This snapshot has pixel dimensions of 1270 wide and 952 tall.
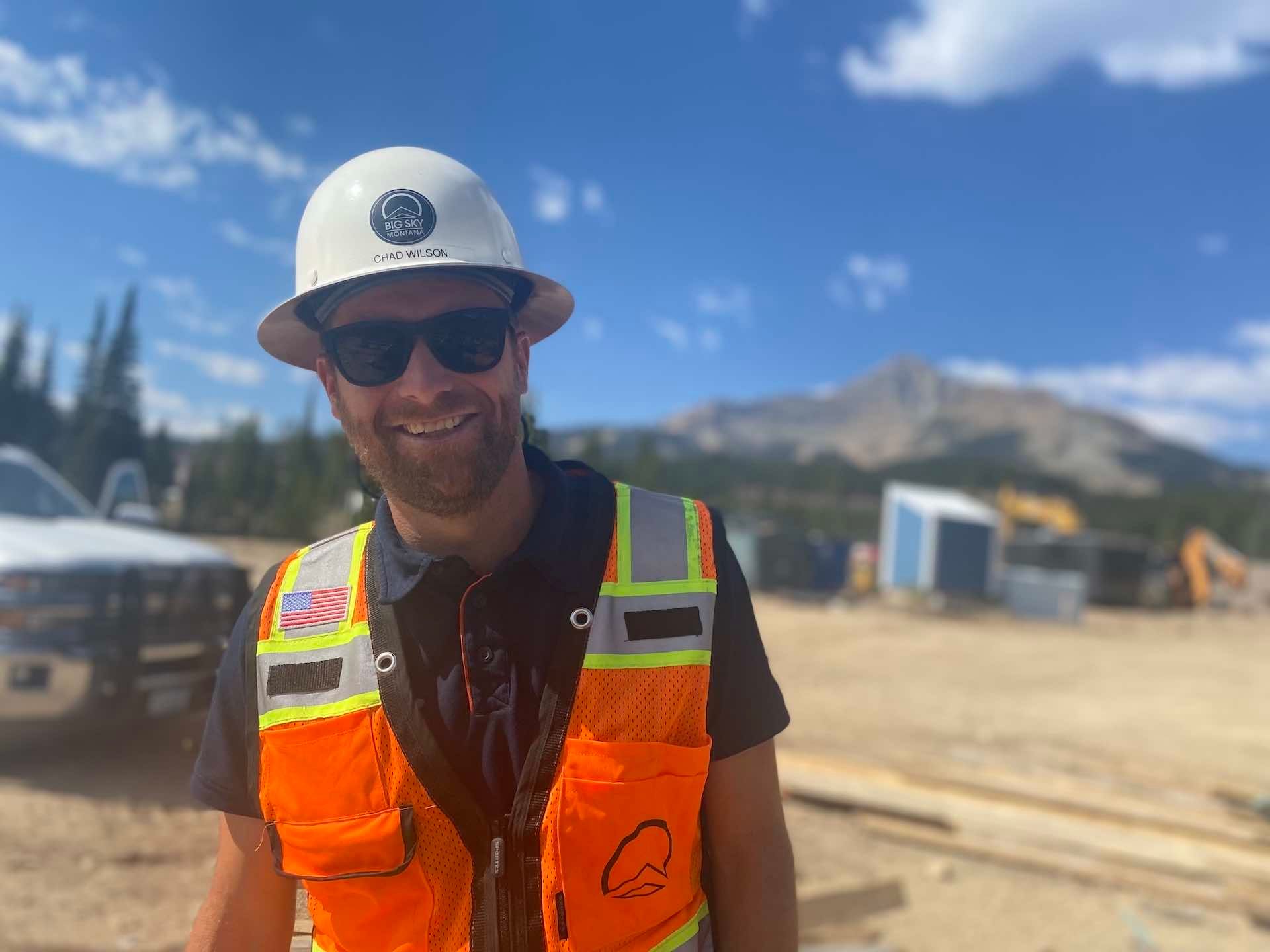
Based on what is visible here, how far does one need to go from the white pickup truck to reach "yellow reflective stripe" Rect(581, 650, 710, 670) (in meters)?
4.82

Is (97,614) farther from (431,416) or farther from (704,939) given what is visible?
(704,939)

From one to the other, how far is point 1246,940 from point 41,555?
7.17m

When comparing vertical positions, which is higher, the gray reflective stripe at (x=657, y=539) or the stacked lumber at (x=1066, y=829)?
the gray reflective stripe at (x=657, y=539)

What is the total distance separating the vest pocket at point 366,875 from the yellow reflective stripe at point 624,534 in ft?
1.94

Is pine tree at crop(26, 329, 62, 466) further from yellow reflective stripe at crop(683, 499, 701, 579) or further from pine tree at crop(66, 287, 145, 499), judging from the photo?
yellow reflective stripe at crop(683, 499, 701, 579)

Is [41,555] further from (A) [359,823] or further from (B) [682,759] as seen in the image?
(B) [682,759]

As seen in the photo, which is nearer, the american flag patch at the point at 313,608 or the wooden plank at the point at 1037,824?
the american flag patch at the point at 313,608

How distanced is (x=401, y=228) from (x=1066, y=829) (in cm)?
629

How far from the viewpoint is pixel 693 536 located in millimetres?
1935

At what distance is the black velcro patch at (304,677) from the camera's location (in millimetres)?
1844

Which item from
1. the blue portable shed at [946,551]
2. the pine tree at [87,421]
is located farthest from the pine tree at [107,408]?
the blue portable shed at [946,551]

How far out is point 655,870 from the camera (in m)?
1.76

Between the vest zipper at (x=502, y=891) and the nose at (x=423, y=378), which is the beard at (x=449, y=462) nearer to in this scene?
the nose at (x=423, y=378)

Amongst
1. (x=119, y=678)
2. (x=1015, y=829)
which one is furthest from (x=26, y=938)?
(x=1015, y=829)
